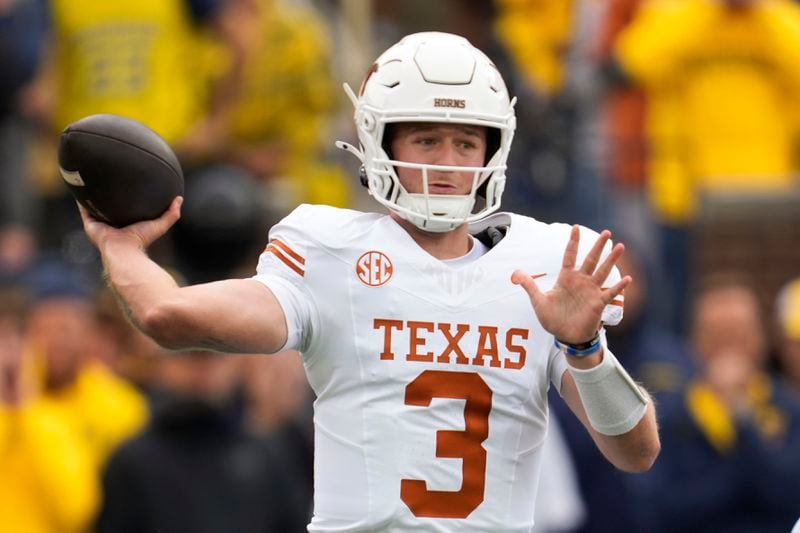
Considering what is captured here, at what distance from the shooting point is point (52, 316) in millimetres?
7805

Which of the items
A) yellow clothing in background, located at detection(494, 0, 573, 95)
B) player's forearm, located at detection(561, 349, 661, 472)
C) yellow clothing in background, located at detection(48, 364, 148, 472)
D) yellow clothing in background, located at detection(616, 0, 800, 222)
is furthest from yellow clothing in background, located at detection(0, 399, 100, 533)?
yellow clothing in background, located at detection(616, 0, 800, 222)

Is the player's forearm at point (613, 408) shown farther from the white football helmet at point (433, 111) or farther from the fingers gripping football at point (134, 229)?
the fingers gripping football at point (134, 229)

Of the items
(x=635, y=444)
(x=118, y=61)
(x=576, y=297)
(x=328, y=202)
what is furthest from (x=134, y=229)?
(x=328, y=202)

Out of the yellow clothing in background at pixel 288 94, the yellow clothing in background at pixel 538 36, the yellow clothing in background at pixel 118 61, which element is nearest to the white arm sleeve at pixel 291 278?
the yellow clothing in background at pixel 118 61

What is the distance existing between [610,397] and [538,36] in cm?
528

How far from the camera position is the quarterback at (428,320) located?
452 cm

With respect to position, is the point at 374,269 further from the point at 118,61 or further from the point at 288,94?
the point at 288,94

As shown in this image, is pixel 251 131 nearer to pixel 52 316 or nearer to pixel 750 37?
pixel 52 316

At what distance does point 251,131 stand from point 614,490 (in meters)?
2.71

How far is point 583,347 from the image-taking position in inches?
177

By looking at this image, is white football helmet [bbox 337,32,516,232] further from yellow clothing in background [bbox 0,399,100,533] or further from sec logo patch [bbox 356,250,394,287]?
yellow clothing in background [bbox 0,399,100,533]

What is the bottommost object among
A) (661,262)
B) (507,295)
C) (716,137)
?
(661,262)

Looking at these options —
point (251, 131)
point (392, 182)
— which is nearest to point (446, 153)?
point (392, 182)

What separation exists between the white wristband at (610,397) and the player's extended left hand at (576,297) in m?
0.11
